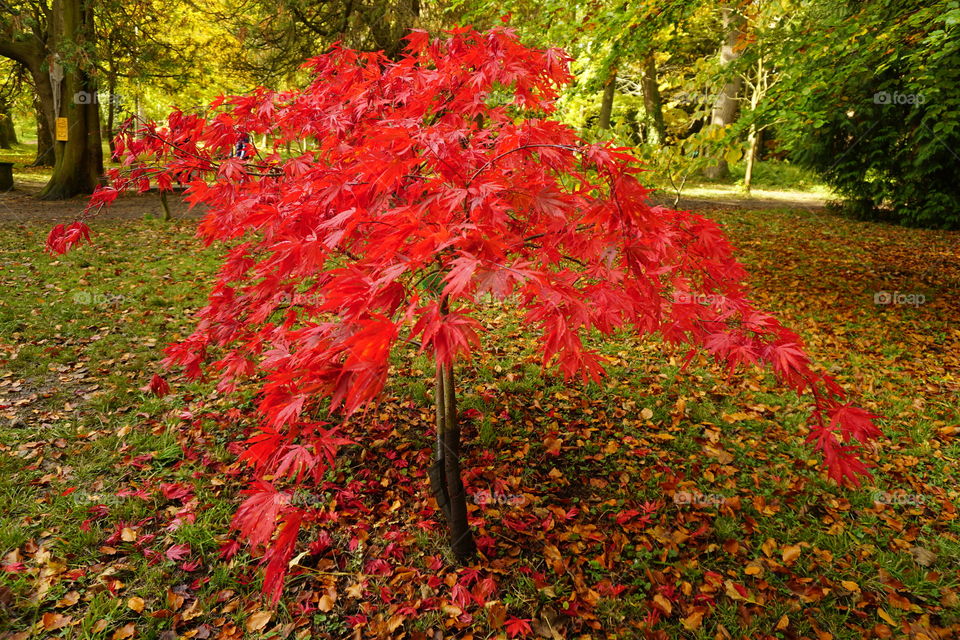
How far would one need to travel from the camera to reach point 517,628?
7.20ft

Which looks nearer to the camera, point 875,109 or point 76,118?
point 875,109

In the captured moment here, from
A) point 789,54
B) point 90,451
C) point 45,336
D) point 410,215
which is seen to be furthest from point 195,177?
point 789,54

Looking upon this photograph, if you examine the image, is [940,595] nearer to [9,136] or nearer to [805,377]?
[805,377]

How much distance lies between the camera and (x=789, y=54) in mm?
5598

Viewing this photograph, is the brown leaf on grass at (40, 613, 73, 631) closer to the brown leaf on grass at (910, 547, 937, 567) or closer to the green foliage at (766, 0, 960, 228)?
the brown leaf on grass at (910, 547, 937, 567)

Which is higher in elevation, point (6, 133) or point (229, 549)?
point (6, 133)

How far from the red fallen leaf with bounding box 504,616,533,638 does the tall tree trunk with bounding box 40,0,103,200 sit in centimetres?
1284

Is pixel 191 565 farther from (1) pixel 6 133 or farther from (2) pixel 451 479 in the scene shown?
(1) pixel 6 133

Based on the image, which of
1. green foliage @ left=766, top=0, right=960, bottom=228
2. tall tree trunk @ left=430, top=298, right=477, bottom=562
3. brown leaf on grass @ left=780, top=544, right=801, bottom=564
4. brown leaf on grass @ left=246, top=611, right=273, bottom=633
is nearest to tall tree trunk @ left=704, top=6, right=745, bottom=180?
green foliage @ left=766, top=0, right=960, bottom=228

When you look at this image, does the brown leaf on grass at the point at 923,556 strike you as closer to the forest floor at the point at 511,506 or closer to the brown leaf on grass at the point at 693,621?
the forest floor at the point at 511,506

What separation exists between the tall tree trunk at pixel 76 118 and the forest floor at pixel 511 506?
7.92 m

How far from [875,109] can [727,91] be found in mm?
5571

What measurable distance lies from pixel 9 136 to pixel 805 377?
1314 inches

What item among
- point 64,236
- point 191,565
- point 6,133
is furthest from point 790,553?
point 6,133
